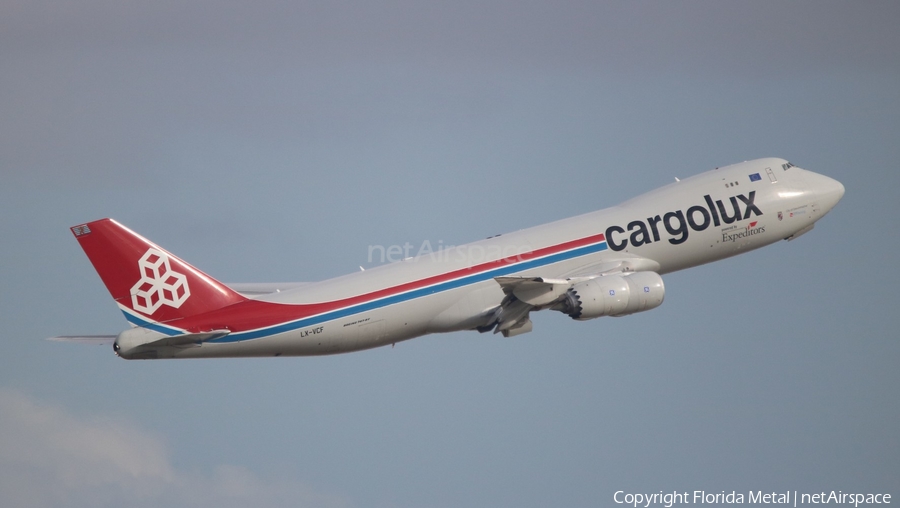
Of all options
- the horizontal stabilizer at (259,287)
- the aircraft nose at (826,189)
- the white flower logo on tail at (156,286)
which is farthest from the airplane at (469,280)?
the aircraft nose at (826,189)

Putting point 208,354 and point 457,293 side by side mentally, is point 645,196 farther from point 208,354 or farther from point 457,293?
point 208,354

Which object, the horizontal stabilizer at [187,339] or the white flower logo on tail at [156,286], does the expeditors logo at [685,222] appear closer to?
A: the horizontal stabilizer at [187,339]

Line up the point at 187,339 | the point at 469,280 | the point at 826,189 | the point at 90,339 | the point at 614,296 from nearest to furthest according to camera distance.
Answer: the point at 187,339 < the point at 90,339 < the point at 614,296 < the point at 469,280 < the point at 826,189

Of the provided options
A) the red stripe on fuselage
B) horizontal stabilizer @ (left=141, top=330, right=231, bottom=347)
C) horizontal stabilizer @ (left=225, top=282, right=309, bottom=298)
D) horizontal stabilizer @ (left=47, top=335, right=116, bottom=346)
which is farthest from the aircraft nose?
horizontal stabilizer @ (left=47, top=335, right=116, bottom=346)

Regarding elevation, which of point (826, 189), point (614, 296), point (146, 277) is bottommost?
point (614, 296)

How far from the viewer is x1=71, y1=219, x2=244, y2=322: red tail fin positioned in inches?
2090

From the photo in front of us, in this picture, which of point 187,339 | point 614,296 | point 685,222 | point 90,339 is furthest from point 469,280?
point 90,339

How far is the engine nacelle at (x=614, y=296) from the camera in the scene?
185 ft

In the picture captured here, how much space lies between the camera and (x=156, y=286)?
2126 inches

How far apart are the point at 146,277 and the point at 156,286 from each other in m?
0.55

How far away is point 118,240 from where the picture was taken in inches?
2096

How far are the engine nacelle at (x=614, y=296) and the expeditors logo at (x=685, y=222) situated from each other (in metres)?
2.95

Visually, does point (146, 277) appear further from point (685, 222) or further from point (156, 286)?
point (685, 222)

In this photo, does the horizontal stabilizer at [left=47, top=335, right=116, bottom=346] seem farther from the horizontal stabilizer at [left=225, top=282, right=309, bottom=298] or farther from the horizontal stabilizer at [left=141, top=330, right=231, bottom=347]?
the horizontal stabilizer at [left=225, top=282, right=309, bottom=298]
